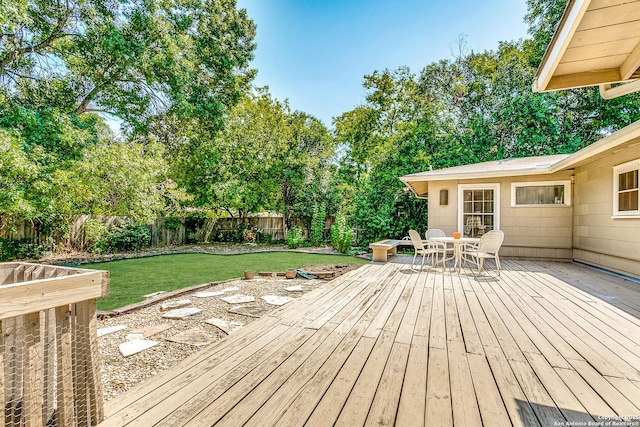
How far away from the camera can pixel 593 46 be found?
2.62 m

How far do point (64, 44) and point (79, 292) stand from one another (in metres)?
9.58

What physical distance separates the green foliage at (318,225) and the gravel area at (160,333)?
7475 mm

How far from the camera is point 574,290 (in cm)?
428

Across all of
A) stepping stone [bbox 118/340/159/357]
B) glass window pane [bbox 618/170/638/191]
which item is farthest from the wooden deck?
glass window pane [bbox 618/170/638/191]

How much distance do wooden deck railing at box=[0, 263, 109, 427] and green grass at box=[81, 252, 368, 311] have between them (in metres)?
3.01

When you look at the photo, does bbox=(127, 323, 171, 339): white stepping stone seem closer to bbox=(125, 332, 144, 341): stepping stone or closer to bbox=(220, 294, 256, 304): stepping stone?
bbox=(125, 332, 144, 341): stepping stone

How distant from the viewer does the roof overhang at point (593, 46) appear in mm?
2154

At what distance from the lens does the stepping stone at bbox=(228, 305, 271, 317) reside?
369cm

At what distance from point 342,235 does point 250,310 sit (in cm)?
711

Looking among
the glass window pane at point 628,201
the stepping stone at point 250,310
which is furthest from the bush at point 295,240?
the glass window pane at point 628,201

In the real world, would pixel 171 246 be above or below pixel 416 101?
below

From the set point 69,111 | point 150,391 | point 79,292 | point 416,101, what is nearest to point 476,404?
point 150,391

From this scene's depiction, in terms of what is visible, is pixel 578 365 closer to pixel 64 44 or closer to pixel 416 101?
pixel 64 44

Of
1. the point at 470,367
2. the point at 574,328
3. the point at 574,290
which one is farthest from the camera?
the point at 574,290
